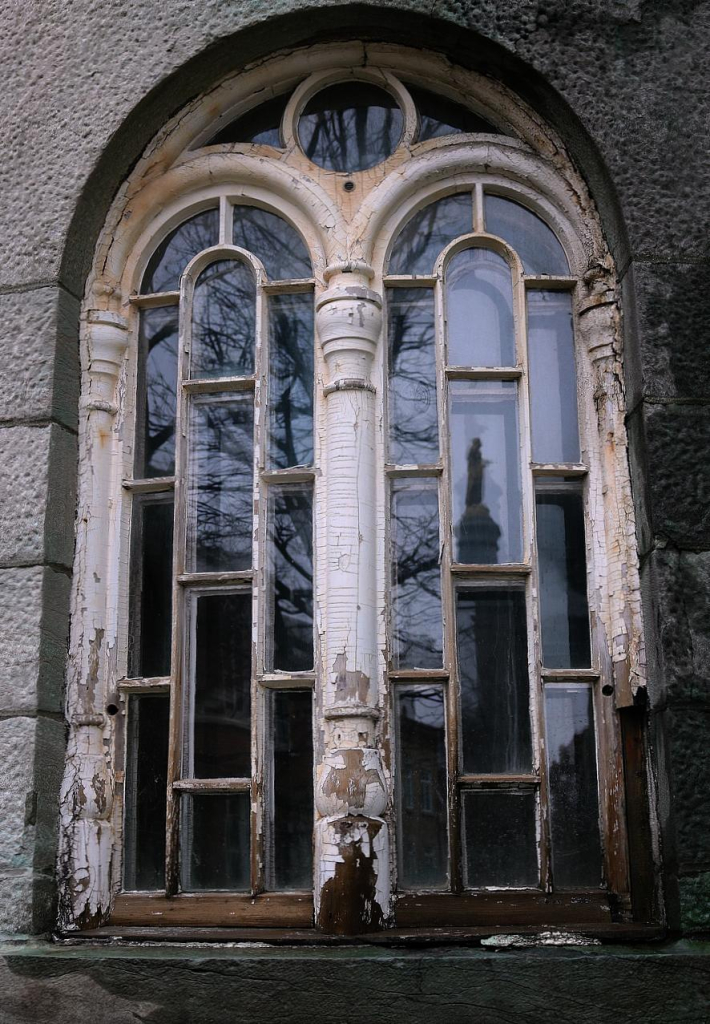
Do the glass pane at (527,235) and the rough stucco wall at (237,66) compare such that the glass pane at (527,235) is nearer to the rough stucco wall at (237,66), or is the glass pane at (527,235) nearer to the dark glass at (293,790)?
the rough stucco wall at (237,66)

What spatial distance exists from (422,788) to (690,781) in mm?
753

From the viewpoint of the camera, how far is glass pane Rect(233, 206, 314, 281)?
12.0 feet

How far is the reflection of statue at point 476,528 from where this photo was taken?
11.2 ft

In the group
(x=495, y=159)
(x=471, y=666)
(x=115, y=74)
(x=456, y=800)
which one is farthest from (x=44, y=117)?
(x=456, y=800)

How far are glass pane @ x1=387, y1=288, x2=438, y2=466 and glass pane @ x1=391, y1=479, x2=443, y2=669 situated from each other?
11 centimetres

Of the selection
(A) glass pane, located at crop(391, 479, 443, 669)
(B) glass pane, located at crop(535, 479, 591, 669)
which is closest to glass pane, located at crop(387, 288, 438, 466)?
(A) glass pane, located at crop(391, 479, 443, 669)

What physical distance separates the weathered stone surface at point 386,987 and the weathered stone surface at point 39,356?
5.36 feet

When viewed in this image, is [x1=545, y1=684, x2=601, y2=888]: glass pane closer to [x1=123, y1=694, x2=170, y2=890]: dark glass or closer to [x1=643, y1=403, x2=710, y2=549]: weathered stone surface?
[x1=643, y1=403, x2=710, y2=549]: weathered stone surface

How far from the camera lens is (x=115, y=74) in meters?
3.66

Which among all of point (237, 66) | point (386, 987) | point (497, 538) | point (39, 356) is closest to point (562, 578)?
point (497, 538)

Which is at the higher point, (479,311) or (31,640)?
(479,311)

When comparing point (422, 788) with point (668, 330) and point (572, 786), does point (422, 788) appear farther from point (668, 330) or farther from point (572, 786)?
point (668, 330)

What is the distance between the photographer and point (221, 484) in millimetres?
3547

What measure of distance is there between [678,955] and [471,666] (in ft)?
3.13
